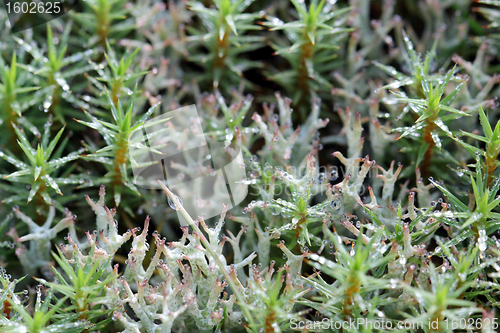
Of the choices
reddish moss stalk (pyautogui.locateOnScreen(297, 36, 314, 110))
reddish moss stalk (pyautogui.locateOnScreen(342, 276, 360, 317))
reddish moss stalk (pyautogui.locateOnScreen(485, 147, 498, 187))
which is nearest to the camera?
reddish moss stalk (pyautogui.locateOnScreen(342, 276, 360, 317))

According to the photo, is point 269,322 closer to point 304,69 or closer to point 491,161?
point 491,161

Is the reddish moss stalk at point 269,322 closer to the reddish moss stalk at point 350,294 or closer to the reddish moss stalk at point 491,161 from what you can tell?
the reddish moss stalk at point 350,294

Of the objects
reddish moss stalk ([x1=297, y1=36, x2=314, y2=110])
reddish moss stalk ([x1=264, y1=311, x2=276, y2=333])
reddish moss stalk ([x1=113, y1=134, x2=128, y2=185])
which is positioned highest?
reddish moss stalk ([x1=297, y1=36, x2=314, y2=110])

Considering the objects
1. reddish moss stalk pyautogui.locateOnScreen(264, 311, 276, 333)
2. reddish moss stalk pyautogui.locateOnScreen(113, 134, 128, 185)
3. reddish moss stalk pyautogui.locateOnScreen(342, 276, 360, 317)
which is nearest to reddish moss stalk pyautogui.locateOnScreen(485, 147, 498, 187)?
reddish moss stalk pyautogui.locateOnScreen(342, 276, 360, 317)

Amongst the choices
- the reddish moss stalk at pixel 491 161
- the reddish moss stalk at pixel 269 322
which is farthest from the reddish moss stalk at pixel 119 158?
the reddish moss stalk at pixel 491 161

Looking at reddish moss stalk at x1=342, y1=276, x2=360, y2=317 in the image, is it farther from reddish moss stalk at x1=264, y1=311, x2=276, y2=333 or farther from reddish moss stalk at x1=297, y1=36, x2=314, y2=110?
reddish moss stalk at x1=297, y1=36, x2=314, y2=110

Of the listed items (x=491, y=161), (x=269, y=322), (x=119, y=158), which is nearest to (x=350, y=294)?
(x=269, y=322)

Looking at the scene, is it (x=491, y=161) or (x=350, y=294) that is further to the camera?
(x=491, y=161)

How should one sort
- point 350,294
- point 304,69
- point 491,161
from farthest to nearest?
point 304,69 < point 491,161 < point 350,294

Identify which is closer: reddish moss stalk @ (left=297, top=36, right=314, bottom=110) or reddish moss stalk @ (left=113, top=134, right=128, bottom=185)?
reddish moss stalk @ (left=113, top=134, right=128, bottom=185)

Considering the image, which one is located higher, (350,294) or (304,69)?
(304,69)

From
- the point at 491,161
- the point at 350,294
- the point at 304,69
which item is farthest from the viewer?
the point at 304,69

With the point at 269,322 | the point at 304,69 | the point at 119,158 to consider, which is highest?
the point at 304,69
